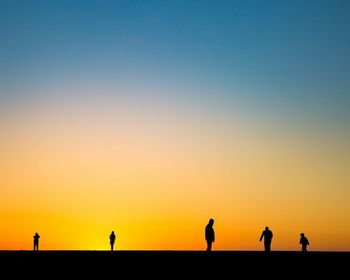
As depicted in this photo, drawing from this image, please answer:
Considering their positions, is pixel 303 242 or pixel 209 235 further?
pixel 303 242

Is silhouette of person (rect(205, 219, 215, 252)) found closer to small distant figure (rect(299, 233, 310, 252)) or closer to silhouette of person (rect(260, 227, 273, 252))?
silhouette of person (rect(260, 227, 273, 252))

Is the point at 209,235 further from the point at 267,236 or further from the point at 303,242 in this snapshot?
the point at 303,242

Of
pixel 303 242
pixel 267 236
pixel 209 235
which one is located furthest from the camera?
pixel 303 242

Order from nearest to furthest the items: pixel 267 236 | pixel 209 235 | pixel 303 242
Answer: pixel 209 235, pixel 267 236, pixel 303 242

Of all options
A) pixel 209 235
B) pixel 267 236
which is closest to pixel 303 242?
pixel 267 236

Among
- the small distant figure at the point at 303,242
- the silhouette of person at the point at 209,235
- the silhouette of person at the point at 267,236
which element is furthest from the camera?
the small distant figure at the point at 303,242

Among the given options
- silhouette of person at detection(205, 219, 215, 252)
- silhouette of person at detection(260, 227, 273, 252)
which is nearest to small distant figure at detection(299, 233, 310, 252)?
silhouette of person at detection(260, 227, 273, 252)

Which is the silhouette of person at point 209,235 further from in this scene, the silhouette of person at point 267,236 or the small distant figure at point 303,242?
the small distant figure at point 303,242

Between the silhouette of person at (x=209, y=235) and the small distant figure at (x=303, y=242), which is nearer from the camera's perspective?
the silhouette of person at (x=209, y=235)

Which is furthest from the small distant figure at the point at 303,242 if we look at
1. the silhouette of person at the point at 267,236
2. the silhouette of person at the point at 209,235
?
the silhouette of person at the point at 209,235
